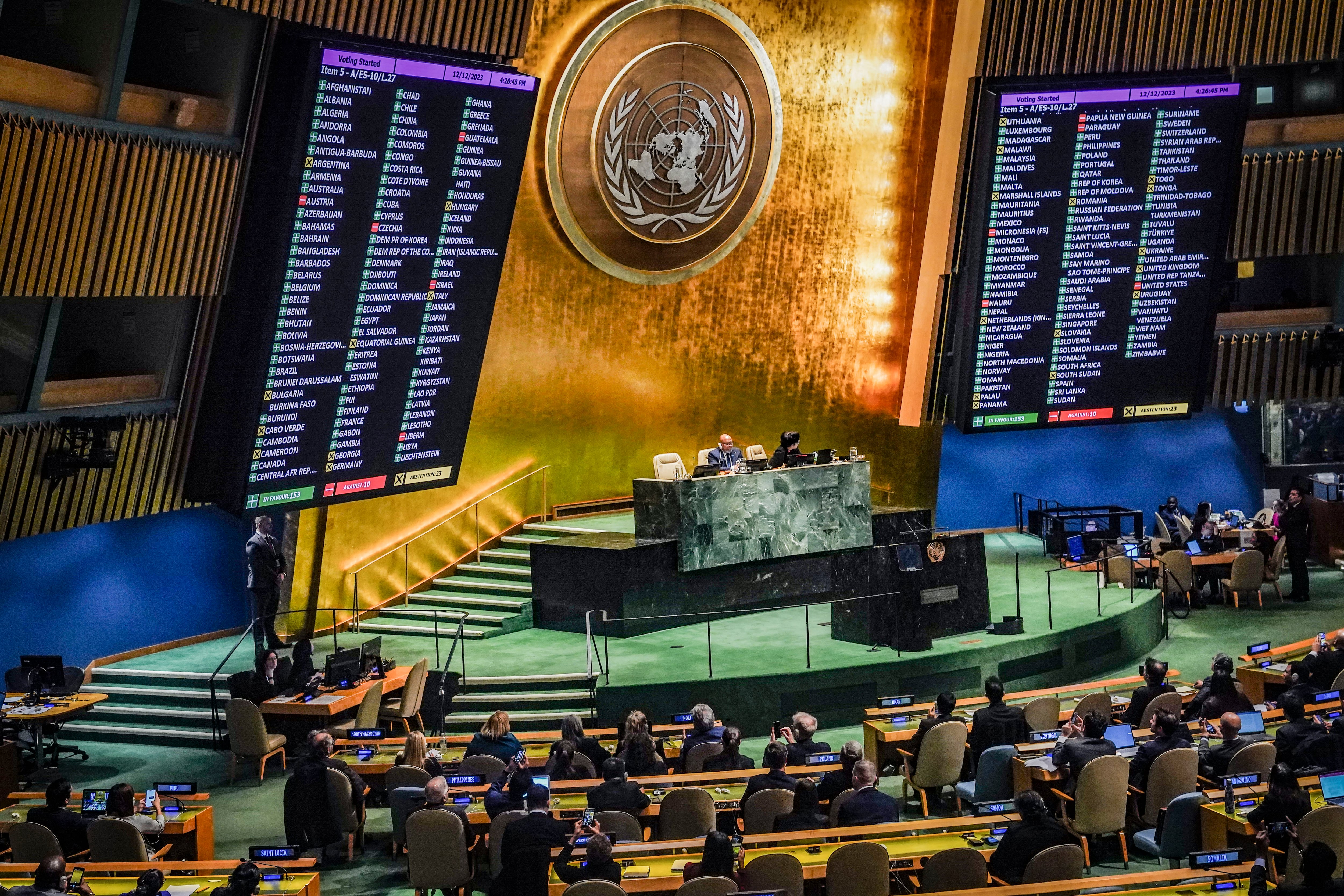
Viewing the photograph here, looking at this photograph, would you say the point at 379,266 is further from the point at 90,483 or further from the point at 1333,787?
the point at 1333,787

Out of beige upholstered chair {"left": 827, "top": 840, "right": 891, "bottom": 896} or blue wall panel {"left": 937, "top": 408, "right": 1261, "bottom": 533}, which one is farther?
blue wall panel {"left": 937, "top": 408, "right": 1261, "bottom": 533}

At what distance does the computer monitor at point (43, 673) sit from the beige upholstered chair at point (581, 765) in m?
4.74

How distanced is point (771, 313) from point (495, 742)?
9.93 meters

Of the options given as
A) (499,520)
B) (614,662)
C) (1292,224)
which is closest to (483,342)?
(614,662)

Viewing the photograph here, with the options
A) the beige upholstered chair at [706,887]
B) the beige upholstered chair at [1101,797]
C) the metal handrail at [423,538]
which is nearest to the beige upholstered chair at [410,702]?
the metal handrail at [423,538]

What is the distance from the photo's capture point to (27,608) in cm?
1501

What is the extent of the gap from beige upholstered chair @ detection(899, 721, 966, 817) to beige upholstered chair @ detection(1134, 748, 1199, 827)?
1.55 meters

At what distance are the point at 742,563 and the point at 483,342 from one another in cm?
416

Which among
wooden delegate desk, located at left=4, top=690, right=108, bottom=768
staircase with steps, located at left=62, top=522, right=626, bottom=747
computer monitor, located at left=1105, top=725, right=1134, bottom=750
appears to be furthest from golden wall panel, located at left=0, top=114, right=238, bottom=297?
computer monitor, located at left=1105, top=725, right=1134, bottom=750

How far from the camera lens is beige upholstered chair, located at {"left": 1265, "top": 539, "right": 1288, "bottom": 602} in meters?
18.9

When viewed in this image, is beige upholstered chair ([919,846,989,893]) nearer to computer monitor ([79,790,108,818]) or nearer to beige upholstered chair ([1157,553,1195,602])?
computer monitor ([79,790,108,818])

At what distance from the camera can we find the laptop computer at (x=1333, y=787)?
29.3ft

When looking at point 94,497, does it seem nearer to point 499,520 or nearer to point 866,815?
point 499,520

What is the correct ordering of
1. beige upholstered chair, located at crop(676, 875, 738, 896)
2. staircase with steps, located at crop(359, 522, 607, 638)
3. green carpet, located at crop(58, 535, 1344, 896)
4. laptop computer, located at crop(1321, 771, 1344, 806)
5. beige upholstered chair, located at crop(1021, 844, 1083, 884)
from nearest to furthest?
beige upholstered chair, located at crop(676, 875, 738, 896), beige upholstered chair, located at crop(1021, 844, 1083, 884), laptop computer, located at crop(1321, 771, 1344, 806), green carpet, located at crop(58, 535, 1344, 896), staircase with steps, located at crop(359, 522, 607, 638)
